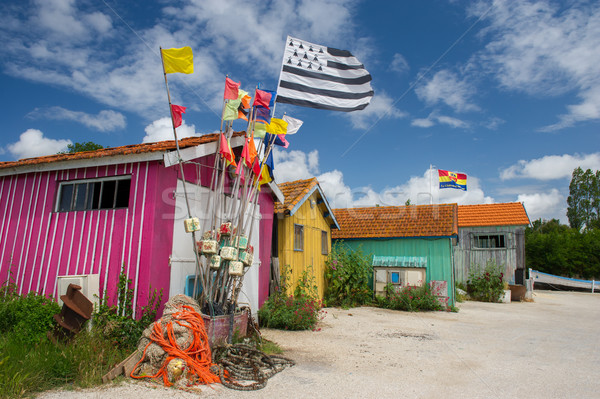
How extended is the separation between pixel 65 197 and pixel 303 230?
773 cm

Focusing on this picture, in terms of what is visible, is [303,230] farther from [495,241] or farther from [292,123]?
[495,241]

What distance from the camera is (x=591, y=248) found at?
102 feet

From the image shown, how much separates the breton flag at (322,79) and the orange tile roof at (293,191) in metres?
3.82

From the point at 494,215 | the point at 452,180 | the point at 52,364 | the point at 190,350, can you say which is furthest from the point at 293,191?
the point at 494,215

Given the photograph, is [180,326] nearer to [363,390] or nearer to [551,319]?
[363,390]

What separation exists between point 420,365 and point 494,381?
128cm

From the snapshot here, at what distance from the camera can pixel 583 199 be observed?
2058 inches

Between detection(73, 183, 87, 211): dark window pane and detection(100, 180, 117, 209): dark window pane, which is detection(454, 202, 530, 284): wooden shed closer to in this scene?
detection(100, 180, 117, 209): dark window pane

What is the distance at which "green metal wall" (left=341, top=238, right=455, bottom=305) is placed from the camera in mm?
16266

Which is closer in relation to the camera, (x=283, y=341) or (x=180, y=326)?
(x=180, y=326)

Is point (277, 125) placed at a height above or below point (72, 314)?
above

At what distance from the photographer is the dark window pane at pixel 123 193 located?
804cm

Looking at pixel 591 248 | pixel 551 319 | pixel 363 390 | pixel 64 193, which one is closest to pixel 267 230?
pixel 64 193

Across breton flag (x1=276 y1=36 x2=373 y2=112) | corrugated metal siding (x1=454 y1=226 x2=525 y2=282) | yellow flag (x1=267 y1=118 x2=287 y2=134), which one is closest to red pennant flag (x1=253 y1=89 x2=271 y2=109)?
yellow flag (x1=267 y1=118 x2=287 y2=134)
